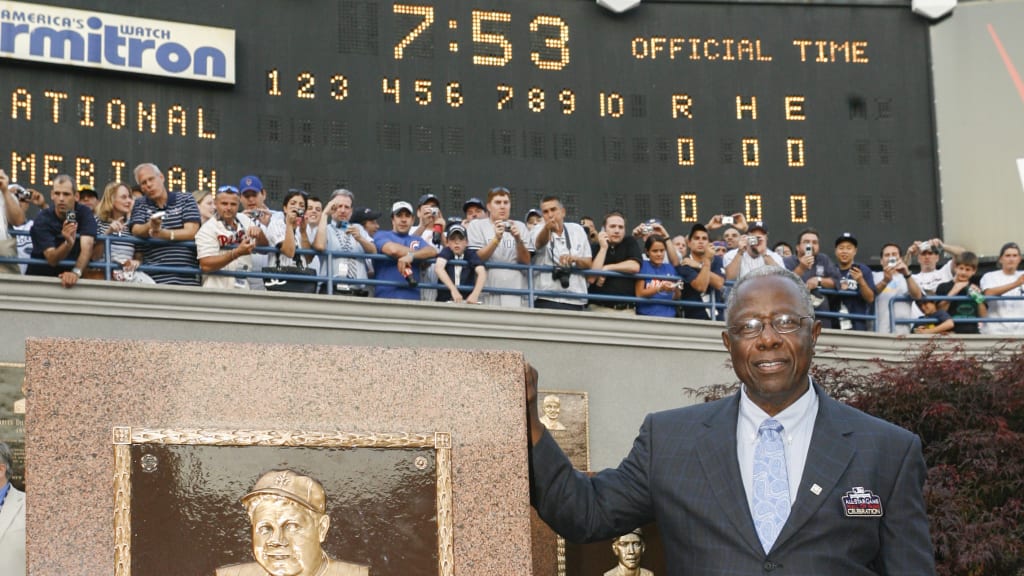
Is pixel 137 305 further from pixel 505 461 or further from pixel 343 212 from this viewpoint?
pixel 505 461

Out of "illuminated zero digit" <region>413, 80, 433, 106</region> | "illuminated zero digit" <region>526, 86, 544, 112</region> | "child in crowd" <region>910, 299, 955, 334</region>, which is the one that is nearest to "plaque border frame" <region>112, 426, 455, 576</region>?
"child in crowd" <region>910, 299, 955, 334</region>

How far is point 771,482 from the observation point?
4.24m

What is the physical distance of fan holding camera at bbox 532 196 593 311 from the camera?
1413cm

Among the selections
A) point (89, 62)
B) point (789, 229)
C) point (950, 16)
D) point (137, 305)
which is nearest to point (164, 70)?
point (89, 62)

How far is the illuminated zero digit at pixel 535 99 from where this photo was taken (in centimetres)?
1950

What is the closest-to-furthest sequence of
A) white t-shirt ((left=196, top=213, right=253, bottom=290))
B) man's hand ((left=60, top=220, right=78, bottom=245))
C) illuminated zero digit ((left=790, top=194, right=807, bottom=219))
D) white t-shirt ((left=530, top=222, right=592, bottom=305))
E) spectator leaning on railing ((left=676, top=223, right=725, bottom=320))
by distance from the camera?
man's hand ((left=60, top=220, right=78, bottom=245)) → white t-shirt ((left=196, top=213, right=253, bottom=290)) → white t-shirt ((left=530, top=222, right=592, bottom=305)) → spectator leaning on railing ((left=676, top=223, right=725, bottom=320)) → illuminated zero digit ((left=790, top=194, right=807, bottom=219))

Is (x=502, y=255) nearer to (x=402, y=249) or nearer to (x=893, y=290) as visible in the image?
(x=402, y=249)

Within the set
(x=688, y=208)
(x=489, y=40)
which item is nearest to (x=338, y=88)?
A: (x=489, y=40)

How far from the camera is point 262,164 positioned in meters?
18.2

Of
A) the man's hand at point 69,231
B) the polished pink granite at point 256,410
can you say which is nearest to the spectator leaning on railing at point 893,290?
the man's hand at point 69,231

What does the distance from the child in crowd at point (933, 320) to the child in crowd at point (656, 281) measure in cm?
297

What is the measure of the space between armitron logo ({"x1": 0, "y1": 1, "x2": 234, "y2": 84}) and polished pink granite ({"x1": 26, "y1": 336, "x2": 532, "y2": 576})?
14174 millimetres

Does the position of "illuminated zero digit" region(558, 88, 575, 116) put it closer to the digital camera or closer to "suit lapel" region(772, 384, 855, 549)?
the digital camera

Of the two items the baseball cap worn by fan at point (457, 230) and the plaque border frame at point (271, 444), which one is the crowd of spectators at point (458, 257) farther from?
the plaque border frame at point (271, 444)
